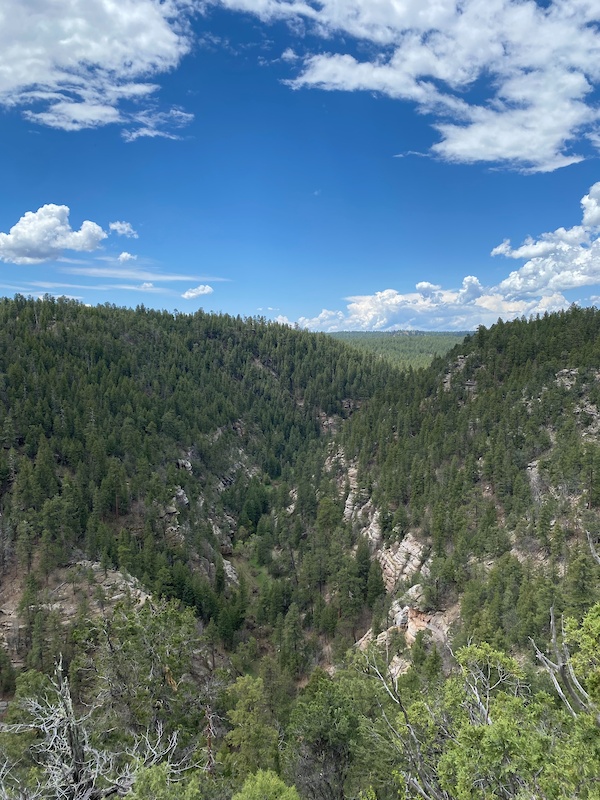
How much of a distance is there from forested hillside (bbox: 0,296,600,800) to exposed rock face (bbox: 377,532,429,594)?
48cm

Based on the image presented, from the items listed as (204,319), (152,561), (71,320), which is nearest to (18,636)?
(152,561)

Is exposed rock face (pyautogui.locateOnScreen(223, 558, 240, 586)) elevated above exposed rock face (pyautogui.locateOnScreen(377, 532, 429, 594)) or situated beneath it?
situated beneath

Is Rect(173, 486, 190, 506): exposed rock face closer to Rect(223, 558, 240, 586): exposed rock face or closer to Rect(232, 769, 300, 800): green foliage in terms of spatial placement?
Rect(223, 558, 240, 586): exposed rock face

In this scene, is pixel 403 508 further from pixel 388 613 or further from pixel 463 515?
pixel 388 613

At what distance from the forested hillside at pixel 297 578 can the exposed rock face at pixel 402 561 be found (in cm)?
48

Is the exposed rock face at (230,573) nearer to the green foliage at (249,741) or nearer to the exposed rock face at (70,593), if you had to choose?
the exposed rock face at (70,593)

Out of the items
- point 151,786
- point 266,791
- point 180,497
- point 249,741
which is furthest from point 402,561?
point 151,786

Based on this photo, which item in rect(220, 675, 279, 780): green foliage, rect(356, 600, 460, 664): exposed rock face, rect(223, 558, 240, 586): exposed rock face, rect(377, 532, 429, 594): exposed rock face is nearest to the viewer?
rect(220, 675, 279, 780): green foliage

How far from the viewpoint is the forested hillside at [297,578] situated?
573 inches

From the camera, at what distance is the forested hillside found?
47.8 ft

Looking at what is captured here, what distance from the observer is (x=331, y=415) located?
179250 millimetres

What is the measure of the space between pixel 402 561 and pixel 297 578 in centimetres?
2098

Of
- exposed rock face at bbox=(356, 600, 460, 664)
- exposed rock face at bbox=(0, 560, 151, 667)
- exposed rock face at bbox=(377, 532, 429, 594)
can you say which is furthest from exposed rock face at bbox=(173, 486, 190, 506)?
exposed rock face at bbox=(356, 600, 460, 664)

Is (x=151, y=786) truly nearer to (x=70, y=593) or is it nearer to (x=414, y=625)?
(x=414, y=625)
